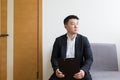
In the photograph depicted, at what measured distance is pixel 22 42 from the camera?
2.99 m

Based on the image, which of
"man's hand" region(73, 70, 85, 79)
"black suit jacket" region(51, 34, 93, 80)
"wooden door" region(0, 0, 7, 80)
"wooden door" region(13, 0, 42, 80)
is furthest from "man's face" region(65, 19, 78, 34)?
"wooden door" region(0, 0, 7, 80)

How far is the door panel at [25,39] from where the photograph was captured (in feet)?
9.71

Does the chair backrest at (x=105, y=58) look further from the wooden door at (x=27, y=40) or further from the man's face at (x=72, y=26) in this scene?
the wooden door at (x=27, y=40)

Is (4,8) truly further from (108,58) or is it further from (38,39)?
(108,58)

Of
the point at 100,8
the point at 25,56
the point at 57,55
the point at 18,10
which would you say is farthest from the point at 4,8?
the point at 100,8

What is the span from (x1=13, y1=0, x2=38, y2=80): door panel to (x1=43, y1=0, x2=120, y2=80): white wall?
0.56ft

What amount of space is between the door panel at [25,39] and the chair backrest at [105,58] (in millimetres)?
844

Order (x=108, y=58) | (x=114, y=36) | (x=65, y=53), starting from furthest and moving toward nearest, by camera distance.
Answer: (x=114, y=36) → (x=108, y=58) → (x=65, y=53)

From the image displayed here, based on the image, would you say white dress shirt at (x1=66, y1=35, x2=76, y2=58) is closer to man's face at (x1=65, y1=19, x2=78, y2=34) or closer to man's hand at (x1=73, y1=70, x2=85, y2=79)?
man's face at (x1=65, y1=19, x2=78, y2=34)

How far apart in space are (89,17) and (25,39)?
95cm

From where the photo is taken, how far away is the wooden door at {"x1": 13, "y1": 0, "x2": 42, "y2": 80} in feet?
9.70

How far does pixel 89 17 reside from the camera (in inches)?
115

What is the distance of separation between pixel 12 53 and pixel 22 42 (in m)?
0.22

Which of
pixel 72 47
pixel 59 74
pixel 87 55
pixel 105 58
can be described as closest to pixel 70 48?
pixel 72 47
